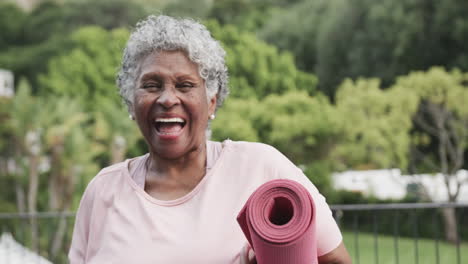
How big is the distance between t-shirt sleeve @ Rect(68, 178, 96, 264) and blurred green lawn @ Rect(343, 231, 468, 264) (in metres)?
18.4

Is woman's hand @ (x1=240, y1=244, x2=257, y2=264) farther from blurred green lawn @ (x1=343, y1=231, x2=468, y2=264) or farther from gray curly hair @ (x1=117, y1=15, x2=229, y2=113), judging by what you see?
blurred green lawn @ (x1=343, y1=231, x2=468, y2=264)

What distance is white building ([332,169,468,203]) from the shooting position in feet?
67.1

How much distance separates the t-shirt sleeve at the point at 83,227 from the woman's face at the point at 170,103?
0.17 m

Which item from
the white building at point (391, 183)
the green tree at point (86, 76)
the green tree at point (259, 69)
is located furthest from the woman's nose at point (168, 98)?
the green tree at point (86, 76)

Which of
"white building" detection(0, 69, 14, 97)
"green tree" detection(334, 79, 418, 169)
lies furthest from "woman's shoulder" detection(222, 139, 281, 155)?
"white building" detection(0, 69, 14, 97)

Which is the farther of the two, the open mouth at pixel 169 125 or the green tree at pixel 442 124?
the green tree at pixel 442 124

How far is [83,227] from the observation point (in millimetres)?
1196

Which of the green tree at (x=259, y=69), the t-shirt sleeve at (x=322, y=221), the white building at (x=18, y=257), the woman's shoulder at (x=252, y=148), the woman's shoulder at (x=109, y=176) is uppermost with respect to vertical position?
the green tree at (x=259, y=69)

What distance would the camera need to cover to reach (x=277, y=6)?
2839cm

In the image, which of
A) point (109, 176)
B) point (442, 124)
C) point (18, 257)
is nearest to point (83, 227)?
point (109, 176)

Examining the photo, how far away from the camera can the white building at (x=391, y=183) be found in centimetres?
2045

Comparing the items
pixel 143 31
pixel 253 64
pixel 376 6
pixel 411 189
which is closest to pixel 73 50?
pixel 253 64

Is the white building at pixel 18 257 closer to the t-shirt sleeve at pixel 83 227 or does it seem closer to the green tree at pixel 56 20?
the t-shirt sleeve at pixel 83 227

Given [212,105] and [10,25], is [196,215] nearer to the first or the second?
[212,105]
